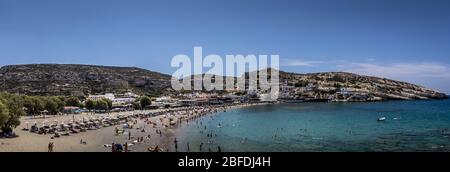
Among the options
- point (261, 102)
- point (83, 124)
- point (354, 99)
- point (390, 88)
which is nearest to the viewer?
point (83, 124)

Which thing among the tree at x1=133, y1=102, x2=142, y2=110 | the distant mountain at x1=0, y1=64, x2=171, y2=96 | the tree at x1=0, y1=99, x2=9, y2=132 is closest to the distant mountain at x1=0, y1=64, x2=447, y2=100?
the distant mountain at x1=0, y1=64, x2=171, y2=96

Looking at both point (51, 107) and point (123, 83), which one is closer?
point (51, 107)

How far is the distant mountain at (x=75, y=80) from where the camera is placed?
12988cm

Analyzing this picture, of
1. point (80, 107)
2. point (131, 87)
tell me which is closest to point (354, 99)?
point (131, 87)

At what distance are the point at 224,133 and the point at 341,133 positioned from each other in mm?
12411

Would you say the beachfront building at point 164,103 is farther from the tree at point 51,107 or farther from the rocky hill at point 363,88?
the rocky hill at point 363,88

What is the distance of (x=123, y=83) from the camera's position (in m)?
158

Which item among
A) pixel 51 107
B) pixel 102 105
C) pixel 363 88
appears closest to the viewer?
pixel 51 107

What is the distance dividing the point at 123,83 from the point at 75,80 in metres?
16.8

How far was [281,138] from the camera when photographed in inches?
1694

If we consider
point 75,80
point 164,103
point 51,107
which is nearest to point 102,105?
point 51,107

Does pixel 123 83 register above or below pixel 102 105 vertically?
above

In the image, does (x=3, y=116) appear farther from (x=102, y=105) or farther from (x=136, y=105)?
(x=136, y=105)
